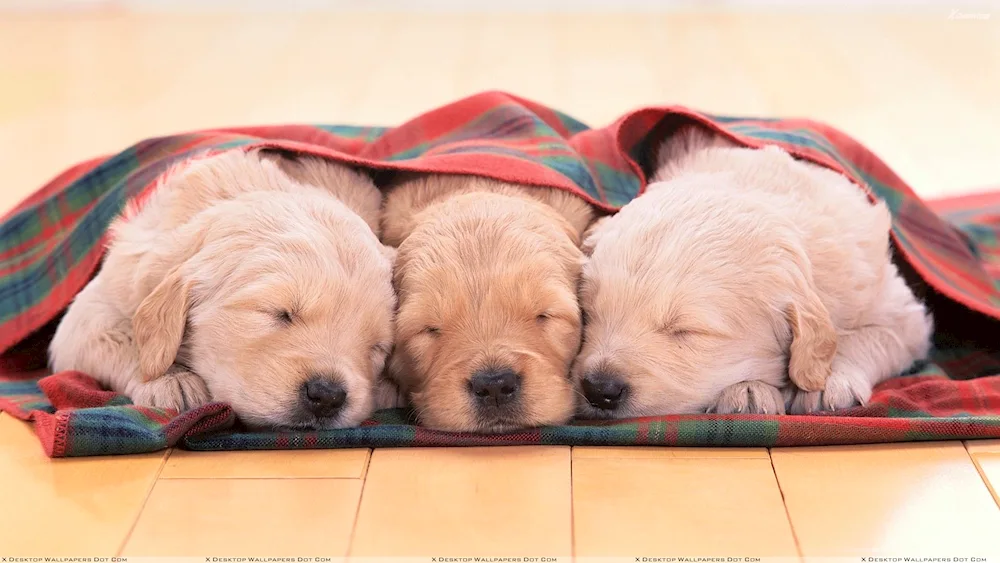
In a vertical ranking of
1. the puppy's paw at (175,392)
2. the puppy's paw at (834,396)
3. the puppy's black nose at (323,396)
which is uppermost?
the puppy's black nose at (323,396)

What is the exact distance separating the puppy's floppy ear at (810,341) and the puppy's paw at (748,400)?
3.5 inches

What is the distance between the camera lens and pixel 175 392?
3.04 metres

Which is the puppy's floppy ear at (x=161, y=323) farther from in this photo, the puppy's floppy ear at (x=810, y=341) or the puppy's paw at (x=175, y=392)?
the puppy's floppy ear at (x=810, y=341)

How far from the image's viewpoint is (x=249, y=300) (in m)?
2.90

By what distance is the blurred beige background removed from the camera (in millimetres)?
6254

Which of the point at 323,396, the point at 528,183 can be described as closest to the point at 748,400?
the point at 528,183

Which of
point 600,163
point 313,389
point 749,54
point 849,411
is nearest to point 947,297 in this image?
point 849,411

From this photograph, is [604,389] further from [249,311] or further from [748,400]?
[249,311]

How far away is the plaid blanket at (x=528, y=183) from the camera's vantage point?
9.49 ft

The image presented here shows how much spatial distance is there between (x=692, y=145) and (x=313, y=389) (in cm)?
173

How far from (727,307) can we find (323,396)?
1.12 meters

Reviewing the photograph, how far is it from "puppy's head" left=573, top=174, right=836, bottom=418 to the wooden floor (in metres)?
0.21

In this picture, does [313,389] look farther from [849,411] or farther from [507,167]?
[849,411]
